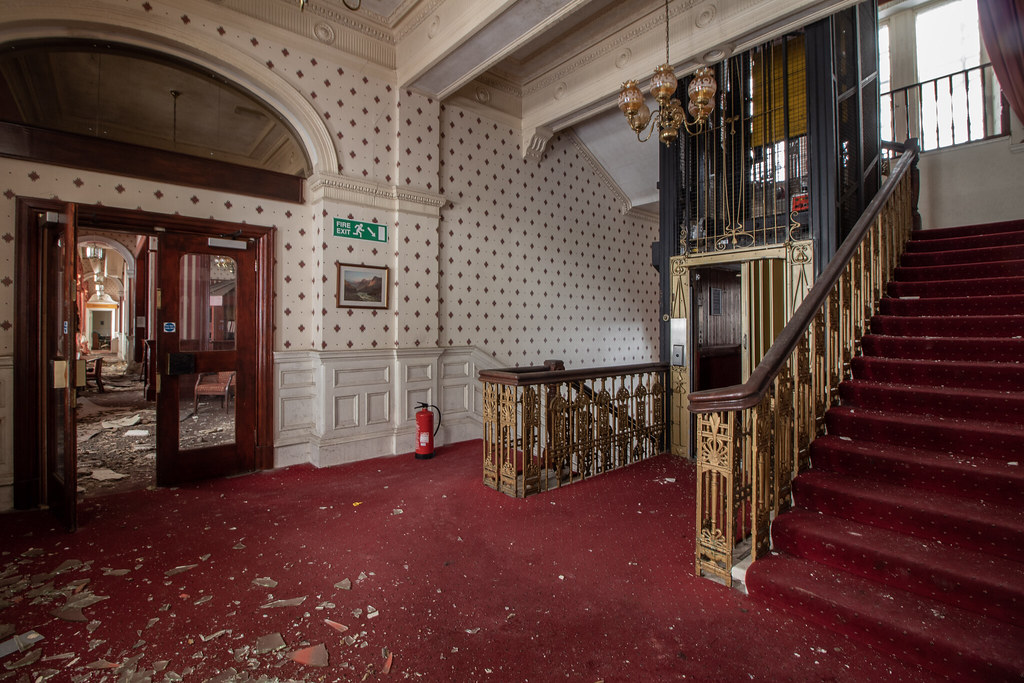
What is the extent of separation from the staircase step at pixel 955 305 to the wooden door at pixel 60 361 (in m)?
6.48

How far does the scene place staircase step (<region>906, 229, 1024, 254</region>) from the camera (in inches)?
174

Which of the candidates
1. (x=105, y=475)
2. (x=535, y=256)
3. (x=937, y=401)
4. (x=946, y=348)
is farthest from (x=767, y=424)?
(x=105, y=475)

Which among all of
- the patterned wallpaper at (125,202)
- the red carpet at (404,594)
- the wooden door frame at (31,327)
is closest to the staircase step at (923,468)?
the red carpet at (404,594)

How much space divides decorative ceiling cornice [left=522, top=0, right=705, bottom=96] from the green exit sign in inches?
127

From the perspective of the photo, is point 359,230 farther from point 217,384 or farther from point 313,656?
point 313,656

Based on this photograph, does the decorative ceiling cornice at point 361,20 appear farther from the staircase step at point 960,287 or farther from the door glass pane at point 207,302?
the staircase step at point 960,287

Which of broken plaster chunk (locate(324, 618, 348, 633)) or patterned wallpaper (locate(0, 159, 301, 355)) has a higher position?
patterned wallpaper (locate(0, 159, 301, 355))

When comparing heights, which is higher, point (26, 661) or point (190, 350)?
point (190, 350)

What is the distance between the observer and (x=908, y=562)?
2.25m

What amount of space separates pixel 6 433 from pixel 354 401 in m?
2.85

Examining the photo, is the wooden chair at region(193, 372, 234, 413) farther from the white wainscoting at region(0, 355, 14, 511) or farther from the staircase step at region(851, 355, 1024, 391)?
the staircase step at region(851, 355, 1024, 391)

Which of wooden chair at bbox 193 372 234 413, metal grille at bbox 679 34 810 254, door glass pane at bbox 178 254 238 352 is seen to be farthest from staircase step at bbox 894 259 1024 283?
wooden chair at bbox 193 372 234 413

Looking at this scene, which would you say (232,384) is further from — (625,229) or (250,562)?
(625,229)

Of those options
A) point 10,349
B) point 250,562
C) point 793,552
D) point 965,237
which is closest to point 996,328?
point 965,237
